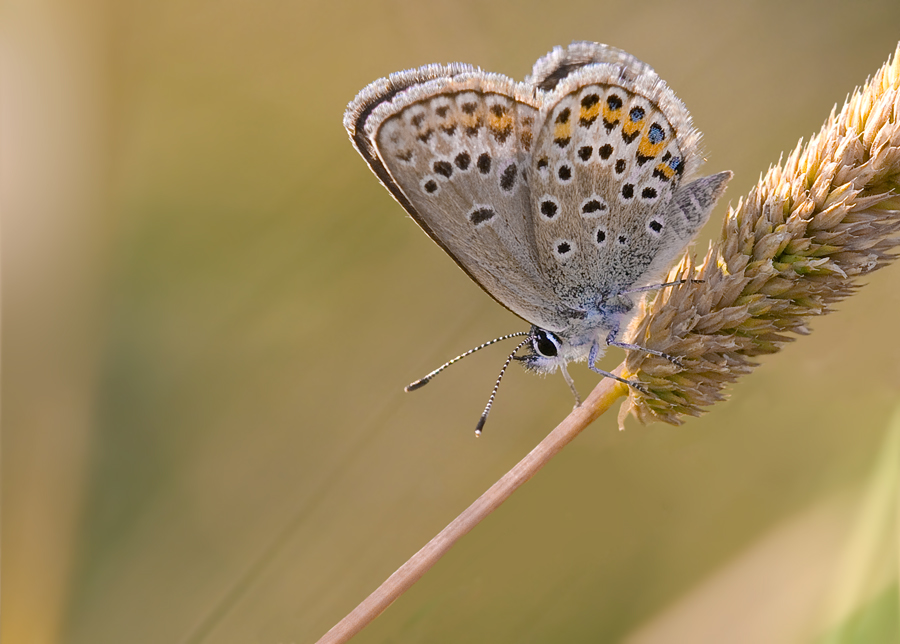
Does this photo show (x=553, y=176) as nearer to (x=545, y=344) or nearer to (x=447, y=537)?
(x=545, y=344)

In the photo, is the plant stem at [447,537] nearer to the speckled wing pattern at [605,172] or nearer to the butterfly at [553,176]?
the butterfly at [553,176]

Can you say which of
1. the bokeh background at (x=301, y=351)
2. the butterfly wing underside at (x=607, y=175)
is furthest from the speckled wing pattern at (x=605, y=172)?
the bokeh background at (x=301, y=351)

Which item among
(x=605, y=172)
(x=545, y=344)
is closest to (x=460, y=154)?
(x=605, y=172)

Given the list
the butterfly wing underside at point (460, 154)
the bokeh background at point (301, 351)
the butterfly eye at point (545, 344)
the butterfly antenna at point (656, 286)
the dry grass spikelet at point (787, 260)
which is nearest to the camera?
the dry grass spikelet at point (787, 260)

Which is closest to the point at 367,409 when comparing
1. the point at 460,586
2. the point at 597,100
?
the point at 460,586

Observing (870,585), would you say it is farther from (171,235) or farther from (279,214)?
(171,235)

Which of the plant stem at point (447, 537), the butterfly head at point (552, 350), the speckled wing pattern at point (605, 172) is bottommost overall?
the butterfly head at point (552, 350)
